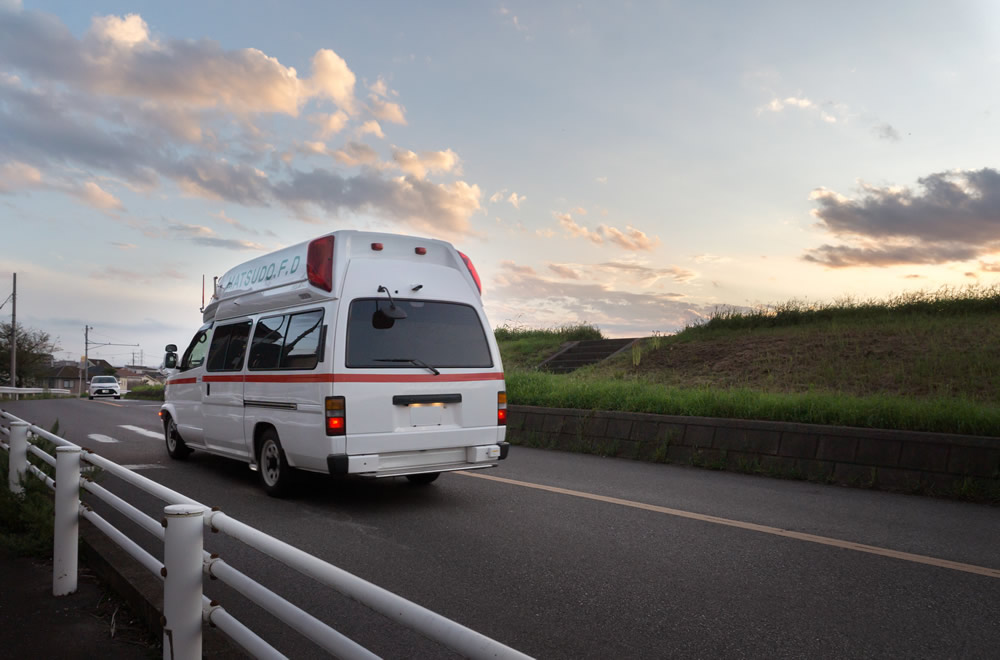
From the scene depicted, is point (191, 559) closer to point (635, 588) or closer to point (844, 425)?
point (635, 588)

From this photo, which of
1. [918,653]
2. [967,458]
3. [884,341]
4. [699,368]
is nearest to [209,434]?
[918,653]

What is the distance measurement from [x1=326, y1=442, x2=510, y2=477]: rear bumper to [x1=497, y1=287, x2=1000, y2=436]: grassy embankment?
4728 mm

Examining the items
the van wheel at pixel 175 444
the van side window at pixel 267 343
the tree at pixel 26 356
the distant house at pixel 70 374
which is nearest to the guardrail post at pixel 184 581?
the van side window at pixel 267 343

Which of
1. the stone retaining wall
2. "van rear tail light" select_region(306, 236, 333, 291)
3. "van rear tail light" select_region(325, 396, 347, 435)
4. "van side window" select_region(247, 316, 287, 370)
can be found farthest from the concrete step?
"van rear tail light" select_region(325, 396, 347, 435)

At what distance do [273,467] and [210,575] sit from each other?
16.5ft

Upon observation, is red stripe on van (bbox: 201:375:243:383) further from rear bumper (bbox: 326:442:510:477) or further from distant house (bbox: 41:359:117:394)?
distant house (bbox: 41:359:117:394)

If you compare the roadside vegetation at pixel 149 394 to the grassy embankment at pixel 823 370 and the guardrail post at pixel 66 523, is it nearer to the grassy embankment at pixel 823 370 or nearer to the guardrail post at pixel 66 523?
the grassy embankment at pixel 823 370

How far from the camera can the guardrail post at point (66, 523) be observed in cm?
445

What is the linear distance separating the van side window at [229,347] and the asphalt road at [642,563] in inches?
54.9

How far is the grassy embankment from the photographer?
31.8ft

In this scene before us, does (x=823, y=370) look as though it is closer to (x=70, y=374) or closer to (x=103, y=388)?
(x=103, y=388)

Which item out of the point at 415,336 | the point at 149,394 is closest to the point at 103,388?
the point at 149,394

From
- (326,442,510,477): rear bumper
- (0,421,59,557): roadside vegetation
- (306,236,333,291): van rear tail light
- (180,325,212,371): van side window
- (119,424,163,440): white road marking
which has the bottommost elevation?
(119,424,163,440): white road marking

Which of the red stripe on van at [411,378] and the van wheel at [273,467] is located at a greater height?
the red stripe on van at [411,378]
